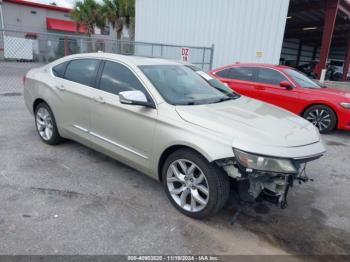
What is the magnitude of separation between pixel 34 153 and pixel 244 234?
3.37m

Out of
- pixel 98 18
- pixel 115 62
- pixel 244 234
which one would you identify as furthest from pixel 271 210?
pixel 98 18

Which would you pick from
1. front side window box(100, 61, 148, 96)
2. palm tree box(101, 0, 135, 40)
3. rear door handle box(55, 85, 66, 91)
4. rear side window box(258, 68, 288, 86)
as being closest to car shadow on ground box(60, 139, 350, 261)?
front side window box(100, 61, 148, 96)

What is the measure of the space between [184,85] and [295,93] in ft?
13.5

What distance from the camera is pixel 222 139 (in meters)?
2.75

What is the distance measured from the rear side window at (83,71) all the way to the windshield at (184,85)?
82 cm

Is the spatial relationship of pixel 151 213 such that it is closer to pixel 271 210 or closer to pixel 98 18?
pixel 271 210

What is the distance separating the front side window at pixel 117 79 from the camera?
3.55 m

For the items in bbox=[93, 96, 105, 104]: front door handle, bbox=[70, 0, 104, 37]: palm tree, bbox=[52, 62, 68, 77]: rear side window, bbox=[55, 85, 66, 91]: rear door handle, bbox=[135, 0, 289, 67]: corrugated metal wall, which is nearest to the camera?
bbox=[93, 96, 105, 104]: front door handle

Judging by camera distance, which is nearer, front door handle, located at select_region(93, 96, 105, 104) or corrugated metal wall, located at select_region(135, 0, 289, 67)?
front door handle, located at select_region(93, 96, 105, 104)

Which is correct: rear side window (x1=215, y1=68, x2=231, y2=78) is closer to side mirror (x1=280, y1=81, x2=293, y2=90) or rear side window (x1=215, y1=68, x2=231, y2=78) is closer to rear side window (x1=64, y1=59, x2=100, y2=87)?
side mirror (x1=280, y1=81, x2=293, y2=90)

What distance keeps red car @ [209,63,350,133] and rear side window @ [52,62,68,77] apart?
4.58 meters

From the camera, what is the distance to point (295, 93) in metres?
6.86

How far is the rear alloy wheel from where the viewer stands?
6597mm

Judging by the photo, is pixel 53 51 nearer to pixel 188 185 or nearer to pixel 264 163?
pixel 188 185
